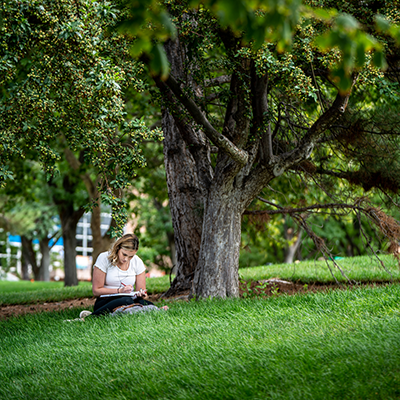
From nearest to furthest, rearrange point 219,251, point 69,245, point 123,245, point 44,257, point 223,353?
point 223,353
point 123,245
point 219,251
point 69,245
point 44,257

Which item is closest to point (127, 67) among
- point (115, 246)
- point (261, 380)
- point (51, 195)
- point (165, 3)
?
point (165, 3)

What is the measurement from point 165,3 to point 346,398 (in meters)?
5.11

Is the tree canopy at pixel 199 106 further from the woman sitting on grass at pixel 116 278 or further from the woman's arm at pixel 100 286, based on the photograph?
the woman's arm at pixel 100 286

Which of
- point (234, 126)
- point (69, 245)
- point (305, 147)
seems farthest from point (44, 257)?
point (305, 147)

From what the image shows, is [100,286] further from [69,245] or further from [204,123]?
[69,245]

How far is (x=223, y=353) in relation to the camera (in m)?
4.05

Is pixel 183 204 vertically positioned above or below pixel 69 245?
above

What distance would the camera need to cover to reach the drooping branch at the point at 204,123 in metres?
5.94

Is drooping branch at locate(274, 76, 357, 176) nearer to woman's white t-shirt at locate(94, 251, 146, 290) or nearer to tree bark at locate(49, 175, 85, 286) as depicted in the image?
woman's white t-shirt at locate(94, 251, 146, 290)

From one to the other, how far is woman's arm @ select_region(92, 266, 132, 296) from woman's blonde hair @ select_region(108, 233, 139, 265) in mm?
224

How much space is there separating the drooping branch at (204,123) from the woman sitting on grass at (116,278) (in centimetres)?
173

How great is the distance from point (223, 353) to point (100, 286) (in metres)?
2.66

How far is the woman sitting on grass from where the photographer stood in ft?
20.3

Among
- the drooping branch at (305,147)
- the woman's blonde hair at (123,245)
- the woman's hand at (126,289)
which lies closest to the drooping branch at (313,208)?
the drooping branch at (305,147)
